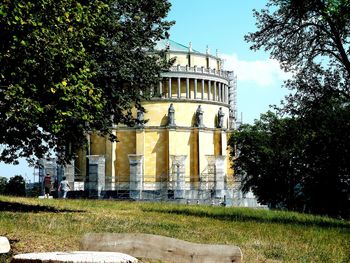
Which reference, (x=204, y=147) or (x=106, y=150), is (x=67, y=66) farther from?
(x=204, y=147)

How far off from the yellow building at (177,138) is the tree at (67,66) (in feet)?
136

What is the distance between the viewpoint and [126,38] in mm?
21734

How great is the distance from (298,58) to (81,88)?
12.4 meters

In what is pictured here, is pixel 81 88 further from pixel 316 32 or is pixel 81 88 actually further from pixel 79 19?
pixel 316 32

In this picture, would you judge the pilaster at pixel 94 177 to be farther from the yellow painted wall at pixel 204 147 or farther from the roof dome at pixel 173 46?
the roof dome at pixel 173 46

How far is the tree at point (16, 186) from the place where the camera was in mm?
60750

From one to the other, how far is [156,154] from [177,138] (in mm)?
3494

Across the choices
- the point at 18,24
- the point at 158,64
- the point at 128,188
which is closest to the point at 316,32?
the point at 158,64

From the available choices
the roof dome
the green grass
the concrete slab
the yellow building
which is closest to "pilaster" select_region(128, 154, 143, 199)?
the yellow building

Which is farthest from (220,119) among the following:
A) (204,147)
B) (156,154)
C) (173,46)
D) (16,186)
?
(16,186)

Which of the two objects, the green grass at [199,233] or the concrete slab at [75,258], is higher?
the concrete slab at [75,258]

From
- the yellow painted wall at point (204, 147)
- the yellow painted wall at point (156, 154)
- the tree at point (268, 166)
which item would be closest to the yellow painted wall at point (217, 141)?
the yellow painted wall at point (204, 147)

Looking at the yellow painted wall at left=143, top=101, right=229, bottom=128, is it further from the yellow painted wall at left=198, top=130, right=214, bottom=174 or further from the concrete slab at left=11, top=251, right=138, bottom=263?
the concrete slab at left=11, top=251, right=138, bottom=263

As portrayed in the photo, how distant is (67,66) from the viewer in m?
11.9
